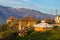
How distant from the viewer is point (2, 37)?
1699 inches

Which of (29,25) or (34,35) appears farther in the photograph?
(29,25)

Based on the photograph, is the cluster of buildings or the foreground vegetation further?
the cluster of buildings

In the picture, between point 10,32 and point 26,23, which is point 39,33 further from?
point 26,23

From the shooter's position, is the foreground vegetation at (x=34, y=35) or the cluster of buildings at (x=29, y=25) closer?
the foreground vegetation at (x=34, y=35)

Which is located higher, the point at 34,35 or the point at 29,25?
the point at 34,35

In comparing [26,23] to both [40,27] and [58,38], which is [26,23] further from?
[58,38]

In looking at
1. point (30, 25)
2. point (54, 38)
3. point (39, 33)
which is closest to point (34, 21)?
point (30, 25)

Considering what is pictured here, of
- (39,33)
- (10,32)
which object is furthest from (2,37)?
(39,33)

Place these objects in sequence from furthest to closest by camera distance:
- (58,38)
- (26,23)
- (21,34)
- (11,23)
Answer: (11,23) → (26,23) → (21,34) → (58,38)

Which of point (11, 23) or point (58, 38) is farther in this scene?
point (11, 23)

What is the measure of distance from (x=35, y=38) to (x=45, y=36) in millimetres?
1519

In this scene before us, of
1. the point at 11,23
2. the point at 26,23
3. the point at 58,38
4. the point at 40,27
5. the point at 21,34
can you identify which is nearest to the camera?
the point at 58,38

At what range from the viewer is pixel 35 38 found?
1564 inches

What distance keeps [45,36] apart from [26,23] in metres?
13.1
